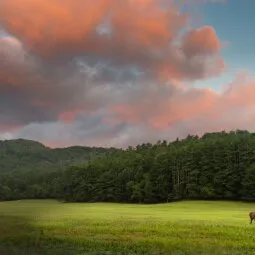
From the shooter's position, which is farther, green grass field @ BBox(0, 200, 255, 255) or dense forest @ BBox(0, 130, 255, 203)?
dense forest @ BBox(0, 130, 255, 203)

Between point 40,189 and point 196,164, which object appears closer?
point 196,164

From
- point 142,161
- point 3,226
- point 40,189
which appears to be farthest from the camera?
point 40,189

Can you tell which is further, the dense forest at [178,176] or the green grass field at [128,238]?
the dense forest at [178,176]

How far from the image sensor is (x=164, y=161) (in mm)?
137500

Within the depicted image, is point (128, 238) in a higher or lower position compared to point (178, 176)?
lower

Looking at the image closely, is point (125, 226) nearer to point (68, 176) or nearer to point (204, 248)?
point (204, 248)

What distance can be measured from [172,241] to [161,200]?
9471cm

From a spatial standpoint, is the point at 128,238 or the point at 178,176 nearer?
the point at 128,238

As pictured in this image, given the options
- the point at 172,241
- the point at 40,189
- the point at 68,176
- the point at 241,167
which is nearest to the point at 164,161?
the point at 241,167

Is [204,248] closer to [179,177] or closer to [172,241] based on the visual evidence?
[172,241]

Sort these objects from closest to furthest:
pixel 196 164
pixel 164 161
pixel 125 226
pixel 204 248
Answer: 1. pixel 204 248
2. pixel 125 226
3. pixel 196 164
4. pixel 164 161

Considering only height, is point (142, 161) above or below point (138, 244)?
above

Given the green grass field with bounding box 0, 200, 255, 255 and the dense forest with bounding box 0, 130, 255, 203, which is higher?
the dense forest with bounding box 0, 130, 255, 203

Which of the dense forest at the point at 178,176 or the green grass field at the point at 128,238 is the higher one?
the dense forest at the point at 178,176
